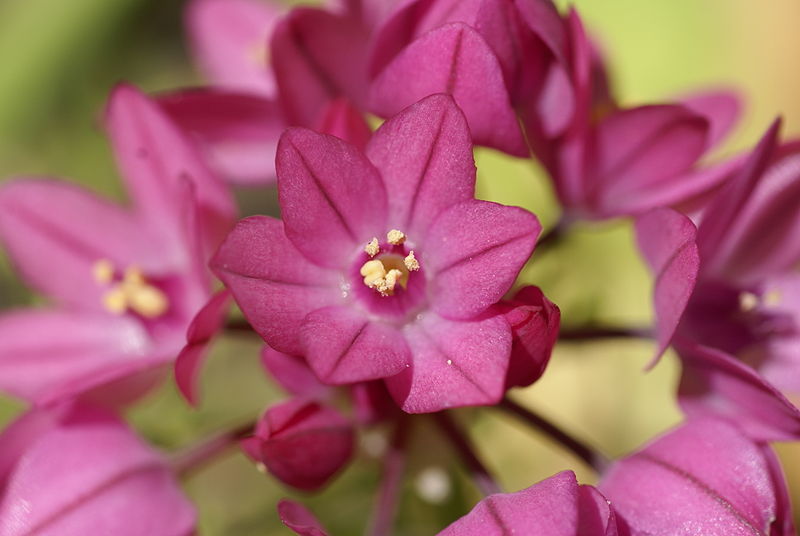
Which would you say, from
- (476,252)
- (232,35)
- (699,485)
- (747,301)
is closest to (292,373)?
(476,252)

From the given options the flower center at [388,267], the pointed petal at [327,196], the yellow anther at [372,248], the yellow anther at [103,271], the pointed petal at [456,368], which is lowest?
the pointed petal at [456,368]

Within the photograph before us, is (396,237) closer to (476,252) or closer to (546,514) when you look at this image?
(476,252)

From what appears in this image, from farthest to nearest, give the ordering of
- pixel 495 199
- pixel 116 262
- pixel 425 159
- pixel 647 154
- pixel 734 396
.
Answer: pixel 495 199
pixel 116 262
pixel 647 154
pixel 734 396
pixel 425 159

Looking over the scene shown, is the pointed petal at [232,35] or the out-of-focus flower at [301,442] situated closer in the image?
the out-of-focus flower at [301,442]

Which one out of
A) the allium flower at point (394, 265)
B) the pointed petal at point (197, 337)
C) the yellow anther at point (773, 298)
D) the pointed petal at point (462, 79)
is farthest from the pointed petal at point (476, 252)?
the yellow anther at point (773, 298)

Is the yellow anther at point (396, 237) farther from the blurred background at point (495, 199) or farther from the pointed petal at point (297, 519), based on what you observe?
the blurred background at point (495, 199)

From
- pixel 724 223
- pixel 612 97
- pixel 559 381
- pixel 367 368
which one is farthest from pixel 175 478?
pixel 559 381
